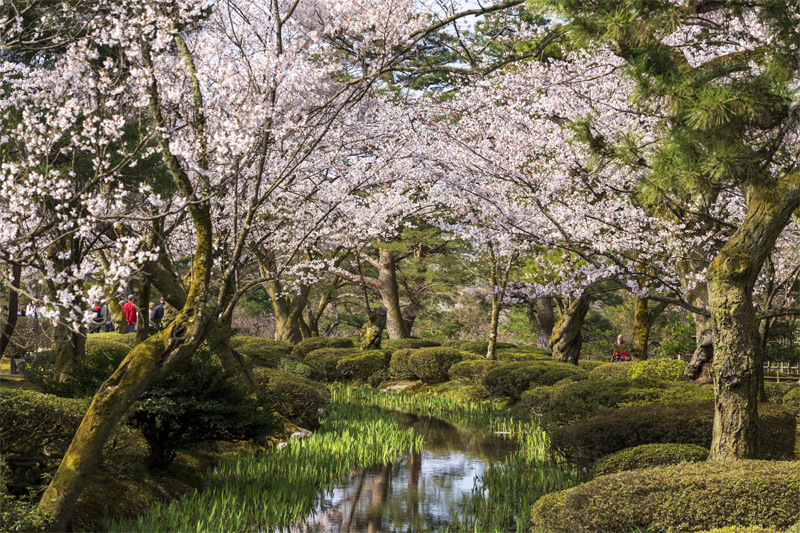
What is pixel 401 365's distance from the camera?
1756 cm

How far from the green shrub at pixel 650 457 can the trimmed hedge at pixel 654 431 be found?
18.5 inches

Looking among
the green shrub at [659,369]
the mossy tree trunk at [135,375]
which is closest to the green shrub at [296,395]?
the mossy tree trunk at [135,375]

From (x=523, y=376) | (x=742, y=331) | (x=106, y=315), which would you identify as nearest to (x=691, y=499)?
(x=742, y=331)

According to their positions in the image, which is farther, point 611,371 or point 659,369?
point 611,371

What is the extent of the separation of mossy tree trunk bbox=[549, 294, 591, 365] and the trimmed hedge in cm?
925

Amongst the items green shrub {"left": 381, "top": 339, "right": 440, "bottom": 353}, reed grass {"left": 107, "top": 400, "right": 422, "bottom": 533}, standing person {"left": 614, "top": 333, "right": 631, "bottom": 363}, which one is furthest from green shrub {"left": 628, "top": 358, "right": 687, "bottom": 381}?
standing person {"left": 614, "top": 333, "right": 631, "bottom": 363}

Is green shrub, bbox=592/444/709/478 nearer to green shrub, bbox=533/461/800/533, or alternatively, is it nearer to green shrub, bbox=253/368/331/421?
green shrub, bbox=533/461/800/533

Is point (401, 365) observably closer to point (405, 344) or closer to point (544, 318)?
point (405, 344)

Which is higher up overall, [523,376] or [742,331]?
[742,331]

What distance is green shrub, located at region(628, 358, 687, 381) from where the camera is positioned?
435 inches

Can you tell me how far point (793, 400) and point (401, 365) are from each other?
9.88 metres

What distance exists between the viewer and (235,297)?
569cm

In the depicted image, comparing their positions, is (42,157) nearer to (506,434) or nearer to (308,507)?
(308,507)

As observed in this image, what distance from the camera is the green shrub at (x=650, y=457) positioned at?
5934 mm
